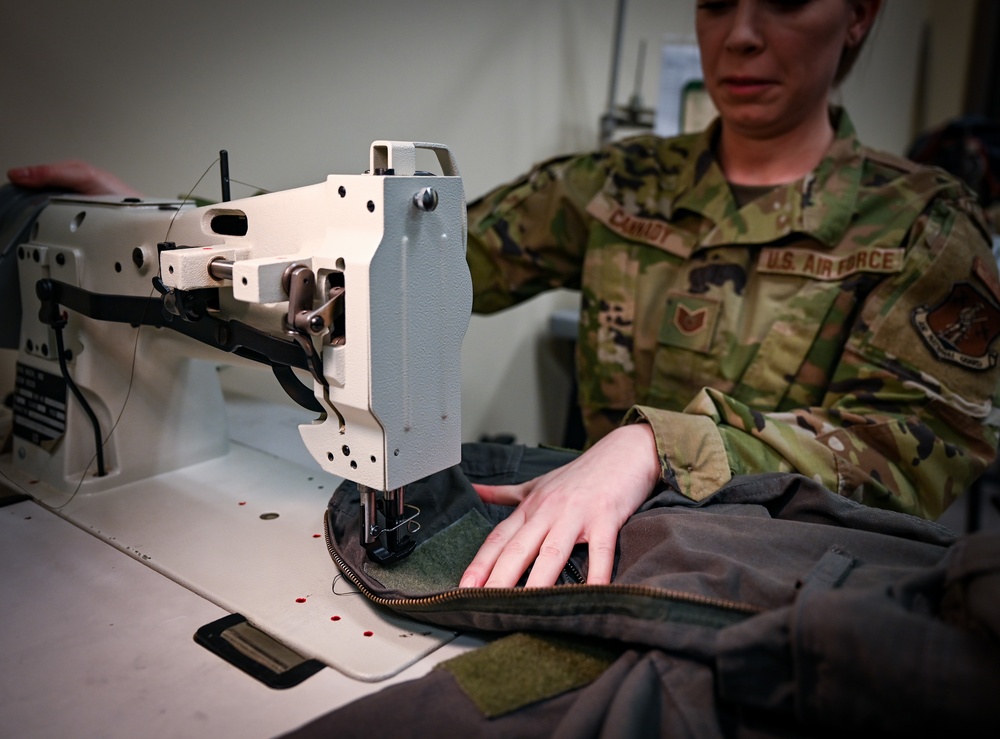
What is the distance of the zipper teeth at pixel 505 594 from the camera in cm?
62

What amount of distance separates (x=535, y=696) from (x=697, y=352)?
832mm

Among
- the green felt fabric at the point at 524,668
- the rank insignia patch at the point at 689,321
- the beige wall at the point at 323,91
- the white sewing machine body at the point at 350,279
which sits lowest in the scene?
the green felt fabric at the point at 524,668

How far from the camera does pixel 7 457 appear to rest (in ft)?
3.62

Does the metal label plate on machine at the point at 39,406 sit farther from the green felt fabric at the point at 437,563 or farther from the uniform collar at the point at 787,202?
the uniform collar at the point at 787,202

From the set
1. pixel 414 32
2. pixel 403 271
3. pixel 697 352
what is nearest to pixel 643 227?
pixel 697 352

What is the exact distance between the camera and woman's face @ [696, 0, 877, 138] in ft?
3.99

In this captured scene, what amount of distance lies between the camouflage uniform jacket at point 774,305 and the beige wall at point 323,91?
35cm

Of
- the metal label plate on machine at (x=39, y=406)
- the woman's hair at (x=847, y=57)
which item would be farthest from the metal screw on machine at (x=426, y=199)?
the woman's hair at (x=847, y=57)

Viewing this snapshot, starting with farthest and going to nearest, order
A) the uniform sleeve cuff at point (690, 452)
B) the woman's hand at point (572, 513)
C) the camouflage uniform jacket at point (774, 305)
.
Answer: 1. the camouflage uniform jacket at point (774, 305)
2. the uniform sleeve cuff at point (690, 452)
3. the woman's hand at point (572, 513)

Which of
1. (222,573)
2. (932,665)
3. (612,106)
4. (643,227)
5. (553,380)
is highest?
(612,106)

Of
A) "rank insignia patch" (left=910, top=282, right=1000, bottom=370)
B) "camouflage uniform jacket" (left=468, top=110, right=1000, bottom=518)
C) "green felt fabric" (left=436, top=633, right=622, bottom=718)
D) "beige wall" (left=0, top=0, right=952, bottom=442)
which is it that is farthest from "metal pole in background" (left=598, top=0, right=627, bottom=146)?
"green felt fabric" (left=436, top=633, right=622, bottom=718)

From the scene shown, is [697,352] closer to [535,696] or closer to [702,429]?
[702,429]

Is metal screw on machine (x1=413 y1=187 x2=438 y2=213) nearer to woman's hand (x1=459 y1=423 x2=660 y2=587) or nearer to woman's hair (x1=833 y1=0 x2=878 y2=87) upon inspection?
woman's hand (x1=459 y1=423 x2=660 y2=587)

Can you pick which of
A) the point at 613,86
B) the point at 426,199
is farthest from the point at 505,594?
the point at 613,86
